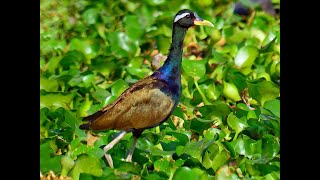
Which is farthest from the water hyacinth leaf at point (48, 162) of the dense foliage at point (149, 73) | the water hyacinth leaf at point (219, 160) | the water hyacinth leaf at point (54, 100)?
the water hyacinth leaf at point (54, 100)

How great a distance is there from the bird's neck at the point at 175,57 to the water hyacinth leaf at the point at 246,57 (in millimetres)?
1914

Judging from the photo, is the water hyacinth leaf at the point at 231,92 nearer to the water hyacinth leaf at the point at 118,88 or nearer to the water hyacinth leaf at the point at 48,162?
the water hyacinth leaf at the point at 118,88

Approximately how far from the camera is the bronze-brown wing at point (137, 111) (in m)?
4.61

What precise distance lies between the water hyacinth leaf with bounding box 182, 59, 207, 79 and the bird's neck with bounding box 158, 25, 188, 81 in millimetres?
1048

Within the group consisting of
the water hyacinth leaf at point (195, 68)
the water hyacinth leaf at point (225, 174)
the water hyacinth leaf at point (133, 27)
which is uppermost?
the water hyacinth leaf at point (195, 68)

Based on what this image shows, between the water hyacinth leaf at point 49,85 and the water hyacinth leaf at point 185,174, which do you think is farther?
the water hyacinth leaf at point 49,85

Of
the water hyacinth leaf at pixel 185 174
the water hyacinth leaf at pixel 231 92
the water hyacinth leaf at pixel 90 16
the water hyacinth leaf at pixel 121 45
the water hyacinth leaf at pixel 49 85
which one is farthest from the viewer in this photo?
the water hyacinth leaf at pixel 90 16

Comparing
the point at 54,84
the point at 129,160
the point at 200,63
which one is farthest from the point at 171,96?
the point at 54,84

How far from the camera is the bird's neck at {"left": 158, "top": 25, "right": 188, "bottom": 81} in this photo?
4719 millimetres

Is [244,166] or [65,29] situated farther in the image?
[65,29]

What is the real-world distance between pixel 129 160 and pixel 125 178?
1.70ft

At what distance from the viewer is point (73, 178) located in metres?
4.40

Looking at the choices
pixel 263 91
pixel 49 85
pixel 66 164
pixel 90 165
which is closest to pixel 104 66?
pixel 49 85
